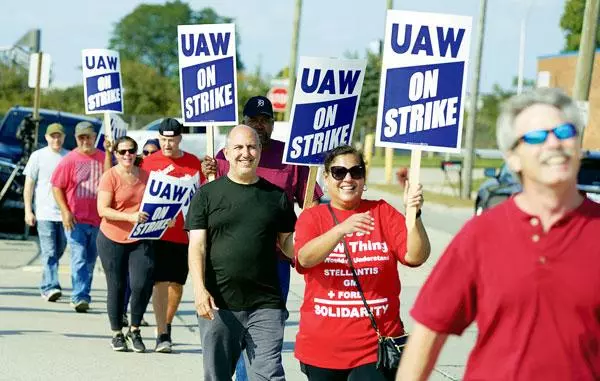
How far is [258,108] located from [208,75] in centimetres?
182

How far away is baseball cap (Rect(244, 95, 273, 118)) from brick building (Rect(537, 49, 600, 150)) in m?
35.7

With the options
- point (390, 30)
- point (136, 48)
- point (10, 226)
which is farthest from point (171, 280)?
point (136, 48)

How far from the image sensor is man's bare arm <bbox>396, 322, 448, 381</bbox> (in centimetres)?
382

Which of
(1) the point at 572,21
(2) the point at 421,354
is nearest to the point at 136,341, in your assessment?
(2) the point at 421,354

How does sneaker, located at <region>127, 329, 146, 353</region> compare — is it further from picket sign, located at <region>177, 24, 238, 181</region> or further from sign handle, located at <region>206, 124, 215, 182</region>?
sign handle, located at <region>206, 124, 215, 182</region>

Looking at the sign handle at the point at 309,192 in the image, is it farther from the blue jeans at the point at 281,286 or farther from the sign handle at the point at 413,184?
the sign handle at the point at 413,184

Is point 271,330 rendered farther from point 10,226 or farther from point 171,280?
point 10,226

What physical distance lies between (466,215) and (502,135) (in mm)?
26963

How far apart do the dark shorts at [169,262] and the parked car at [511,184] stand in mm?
7610

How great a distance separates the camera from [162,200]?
10180 mm

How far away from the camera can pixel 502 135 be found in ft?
12.6

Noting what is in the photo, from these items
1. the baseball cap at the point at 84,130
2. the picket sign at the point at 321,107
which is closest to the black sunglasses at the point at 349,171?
the picket sign at the point at 321,107

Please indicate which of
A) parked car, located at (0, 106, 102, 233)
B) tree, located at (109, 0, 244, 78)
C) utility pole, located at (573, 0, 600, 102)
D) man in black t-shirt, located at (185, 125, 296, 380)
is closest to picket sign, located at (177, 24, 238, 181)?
man in black t-shirt, located at (185, 125, 296, 380)

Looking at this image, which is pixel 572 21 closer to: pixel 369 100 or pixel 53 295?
pixel 369 100
